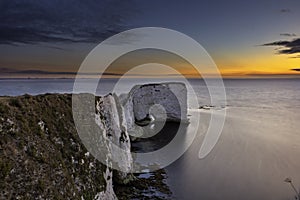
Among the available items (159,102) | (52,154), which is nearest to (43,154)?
(52,154)

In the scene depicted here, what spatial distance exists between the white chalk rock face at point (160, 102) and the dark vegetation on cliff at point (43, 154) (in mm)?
21016

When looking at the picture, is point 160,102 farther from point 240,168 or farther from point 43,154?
point 43,154

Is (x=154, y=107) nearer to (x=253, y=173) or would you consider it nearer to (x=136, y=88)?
(x=136, y=88)

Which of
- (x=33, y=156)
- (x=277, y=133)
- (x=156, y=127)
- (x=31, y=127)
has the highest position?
(x=31, y=127)

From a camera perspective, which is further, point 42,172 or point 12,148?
point 42,172

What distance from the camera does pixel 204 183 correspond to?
46.4 feet

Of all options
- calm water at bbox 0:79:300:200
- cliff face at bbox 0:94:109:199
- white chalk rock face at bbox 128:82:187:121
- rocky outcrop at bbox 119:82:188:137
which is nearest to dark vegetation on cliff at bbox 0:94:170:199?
cliff face at bbox 0:94:109:199

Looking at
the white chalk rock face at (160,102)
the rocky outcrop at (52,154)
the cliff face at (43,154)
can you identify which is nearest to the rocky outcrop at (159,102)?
the white chalk rock face at (160,102)

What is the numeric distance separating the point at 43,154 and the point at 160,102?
2518cm

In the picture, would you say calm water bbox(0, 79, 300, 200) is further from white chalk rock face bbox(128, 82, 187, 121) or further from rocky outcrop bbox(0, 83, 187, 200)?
white chalk rock face bbox(128, 82, 187, 121)

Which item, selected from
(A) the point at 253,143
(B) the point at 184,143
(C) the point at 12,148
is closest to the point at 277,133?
(A) the point at 253,143

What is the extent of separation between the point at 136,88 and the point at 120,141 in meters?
18.0

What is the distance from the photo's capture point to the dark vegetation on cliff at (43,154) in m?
6.07

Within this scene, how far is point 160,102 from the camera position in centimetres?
3183
